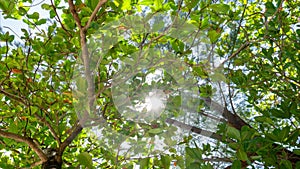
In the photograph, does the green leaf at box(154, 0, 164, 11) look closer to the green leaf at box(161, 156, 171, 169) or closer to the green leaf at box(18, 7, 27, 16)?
the green leaf at box(161, 156, 171, 169)

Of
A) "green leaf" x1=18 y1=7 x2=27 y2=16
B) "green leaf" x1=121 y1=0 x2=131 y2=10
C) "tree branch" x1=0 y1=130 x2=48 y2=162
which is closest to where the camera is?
"green leaf" x1=121 y1=0 x2=131 y2=10

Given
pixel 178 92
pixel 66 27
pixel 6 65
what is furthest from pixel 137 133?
pixel 6 65

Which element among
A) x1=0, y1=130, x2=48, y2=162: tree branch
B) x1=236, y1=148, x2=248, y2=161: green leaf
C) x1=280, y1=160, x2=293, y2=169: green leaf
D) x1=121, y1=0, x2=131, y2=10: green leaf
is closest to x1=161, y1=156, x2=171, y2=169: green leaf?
x1=236, y1=148, x2=248, y2=161: green leaf

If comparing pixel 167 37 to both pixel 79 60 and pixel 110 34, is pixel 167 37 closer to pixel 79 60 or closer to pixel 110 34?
pixel 110 34

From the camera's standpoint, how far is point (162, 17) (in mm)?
897

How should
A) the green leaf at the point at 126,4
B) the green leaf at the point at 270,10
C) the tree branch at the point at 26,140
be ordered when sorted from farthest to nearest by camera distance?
the tree branch at the point at 26,140
the green leaf at the point at 270,10
the green leaf at the point at 126,4

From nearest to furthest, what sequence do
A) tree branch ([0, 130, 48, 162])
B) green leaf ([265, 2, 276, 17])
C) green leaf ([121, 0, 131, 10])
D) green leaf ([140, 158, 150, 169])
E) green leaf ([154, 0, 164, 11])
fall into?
green leaf ([154, 0, 164, 11]) < green leaf ([140, 158, 150, 169]) < green leaf ([121, 0, 131, 10]) < green leaf ([265, 2, 276, 17]) < tree branch ([0, 130, 48, 162])

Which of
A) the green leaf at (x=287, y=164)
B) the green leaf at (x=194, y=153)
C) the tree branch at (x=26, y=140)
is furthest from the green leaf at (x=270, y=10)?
the tree branch at (x=26, y=140)

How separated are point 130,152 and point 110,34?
0.44 m

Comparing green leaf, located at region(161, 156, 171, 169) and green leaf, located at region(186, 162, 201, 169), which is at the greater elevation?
green leaf, located at region(161, 156, 171, 169)

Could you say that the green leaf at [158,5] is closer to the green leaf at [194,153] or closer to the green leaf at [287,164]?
the green leaf at [194,153]

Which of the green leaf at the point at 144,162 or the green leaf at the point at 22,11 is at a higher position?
the green leaf at the point at 22,11

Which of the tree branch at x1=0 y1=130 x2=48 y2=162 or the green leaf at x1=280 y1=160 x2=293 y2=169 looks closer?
the green leaf at x1=280 y1=160 x2=293 y2=169

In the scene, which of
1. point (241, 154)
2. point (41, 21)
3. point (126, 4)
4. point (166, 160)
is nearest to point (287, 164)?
point (241, 154)
